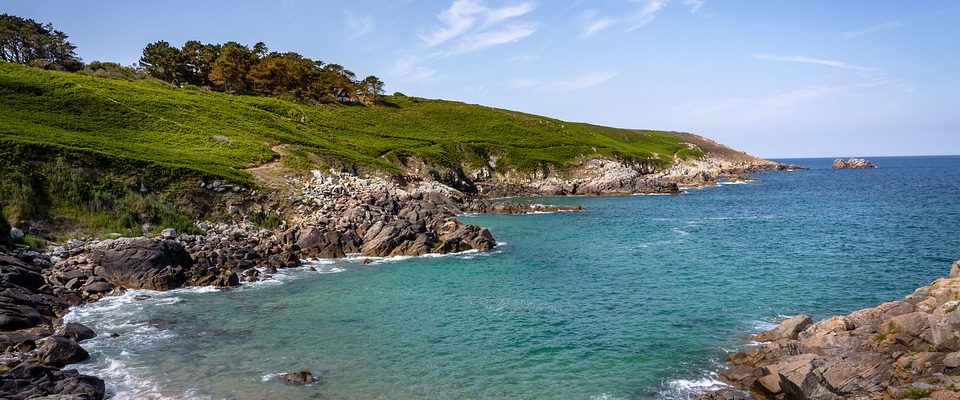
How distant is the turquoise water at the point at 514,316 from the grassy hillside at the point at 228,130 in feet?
98.8

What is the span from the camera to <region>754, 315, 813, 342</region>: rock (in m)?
24.0

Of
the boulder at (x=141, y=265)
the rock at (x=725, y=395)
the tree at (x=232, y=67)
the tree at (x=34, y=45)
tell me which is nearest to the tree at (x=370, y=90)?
the tree at (x=232, y=67)

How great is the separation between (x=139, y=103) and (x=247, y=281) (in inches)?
2346

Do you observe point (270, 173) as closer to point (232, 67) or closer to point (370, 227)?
point (370, 227)

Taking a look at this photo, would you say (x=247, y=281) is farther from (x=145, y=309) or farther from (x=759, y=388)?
(x=759, y=388)

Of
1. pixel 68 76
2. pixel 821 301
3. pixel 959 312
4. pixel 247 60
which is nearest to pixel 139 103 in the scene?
pixel 68 76

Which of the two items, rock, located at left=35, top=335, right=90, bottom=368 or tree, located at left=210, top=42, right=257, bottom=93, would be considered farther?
tree, located at left=210, top=42, right=257, bottom=93

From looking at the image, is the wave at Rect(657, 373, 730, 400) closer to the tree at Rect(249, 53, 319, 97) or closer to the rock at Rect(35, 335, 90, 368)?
the rock at Rect(35, 335, 90, 368)

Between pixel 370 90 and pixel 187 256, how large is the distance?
12471 cm

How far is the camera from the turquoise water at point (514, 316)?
2170 cm

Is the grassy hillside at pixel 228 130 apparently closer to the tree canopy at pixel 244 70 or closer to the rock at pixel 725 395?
the tree canopy at pixel 244 70

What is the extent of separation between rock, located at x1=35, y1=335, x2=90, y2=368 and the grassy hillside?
1375 inches

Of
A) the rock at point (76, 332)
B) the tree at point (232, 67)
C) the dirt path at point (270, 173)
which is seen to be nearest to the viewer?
the rock at point (76, 332)

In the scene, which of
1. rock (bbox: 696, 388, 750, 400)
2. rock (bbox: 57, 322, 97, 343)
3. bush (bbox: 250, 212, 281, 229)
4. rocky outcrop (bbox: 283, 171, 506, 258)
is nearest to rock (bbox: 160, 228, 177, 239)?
rocky outcrop (bbox: 283, 171, 506, 258)
